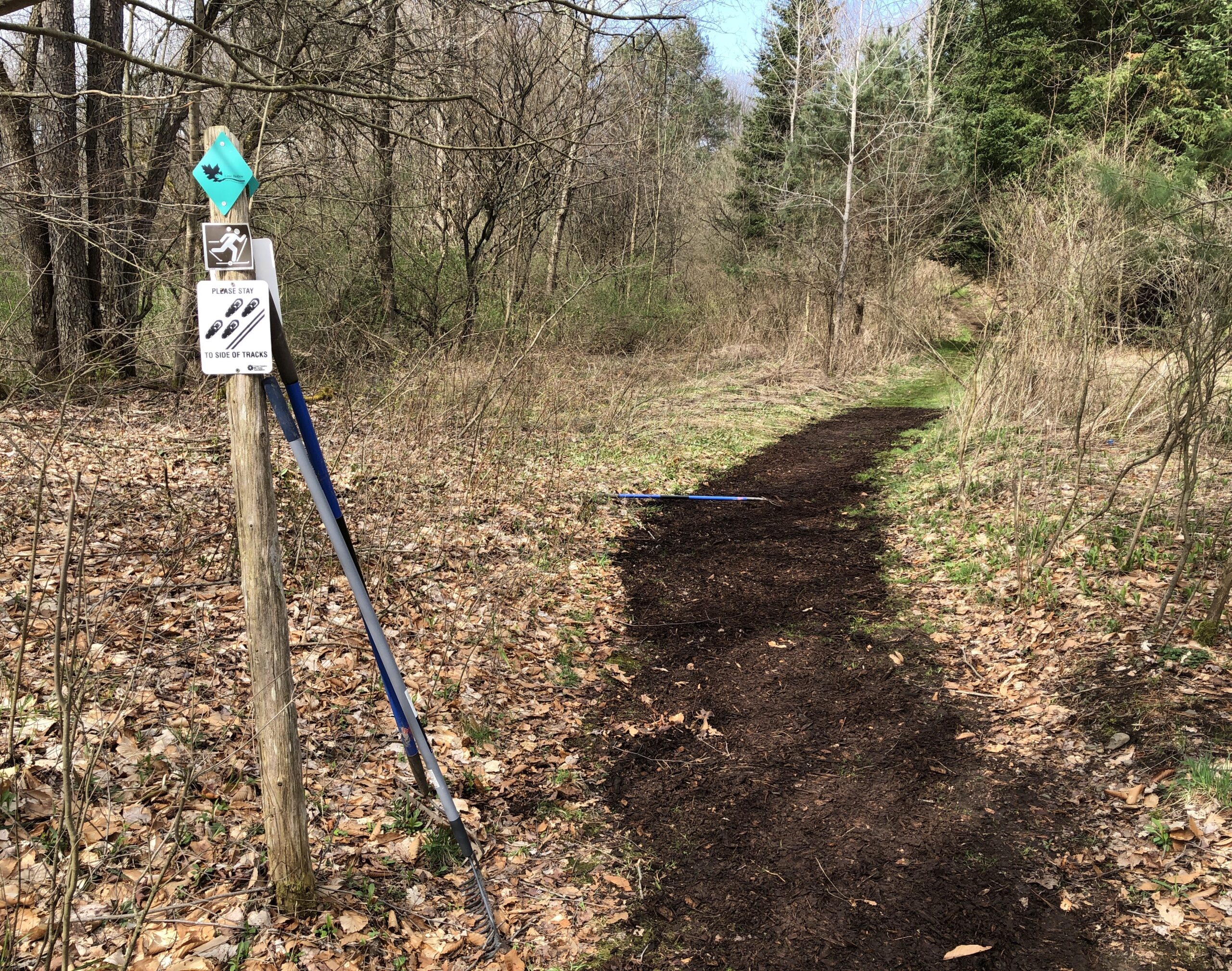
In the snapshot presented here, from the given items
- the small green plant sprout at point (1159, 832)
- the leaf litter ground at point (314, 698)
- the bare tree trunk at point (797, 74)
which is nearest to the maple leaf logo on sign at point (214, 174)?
the leaf litter ground at point (314, 698)

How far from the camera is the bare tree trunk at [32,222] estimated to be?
24.4 feet

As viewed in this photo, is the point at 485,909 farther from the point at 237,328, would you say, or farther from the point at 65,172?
the point at 65,172

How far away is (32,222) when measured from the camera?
298 inches

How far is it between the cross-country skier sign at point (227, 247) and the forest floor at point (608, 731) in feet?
2.83

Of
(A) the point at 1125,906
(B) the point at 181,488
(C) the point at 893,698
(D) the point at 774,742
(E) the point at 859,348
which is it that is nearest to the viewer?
(A) the point at 1125,906

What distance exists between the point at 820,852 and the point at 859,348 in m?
17.4

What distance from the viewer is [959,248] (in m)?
23.9

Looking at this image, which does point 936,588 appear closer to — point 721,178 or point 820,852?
point 820,852

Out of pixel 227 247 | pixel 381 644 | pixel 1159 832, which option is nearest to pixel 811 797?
pixel 1159 832

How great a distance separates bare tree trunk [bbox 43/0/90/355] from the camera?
8.00 meters

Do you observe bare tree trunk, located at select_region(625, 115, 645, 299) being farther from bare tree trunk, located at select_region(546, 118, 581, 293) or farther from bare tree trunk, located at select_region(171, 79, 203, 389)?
bare tree trunk, located at select_region(171, 79, 203, 389)

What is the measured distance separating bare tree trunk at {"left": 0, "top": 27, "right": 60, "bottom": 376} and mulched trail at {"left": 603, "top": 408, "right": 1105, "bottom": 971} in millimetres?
6106

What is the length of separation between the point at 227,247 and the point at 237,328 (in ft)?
0.80

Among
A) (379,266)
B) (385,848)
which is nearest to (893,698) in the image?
(385,848)
